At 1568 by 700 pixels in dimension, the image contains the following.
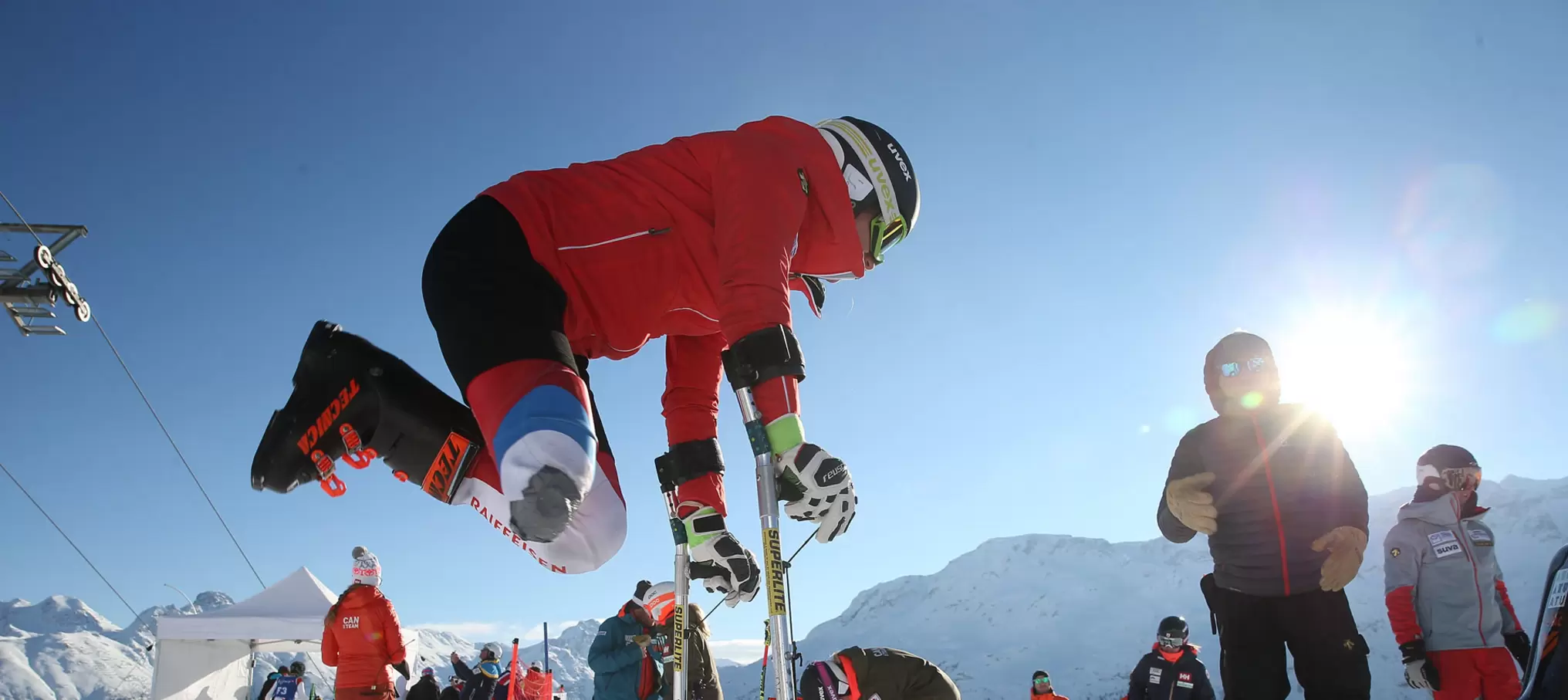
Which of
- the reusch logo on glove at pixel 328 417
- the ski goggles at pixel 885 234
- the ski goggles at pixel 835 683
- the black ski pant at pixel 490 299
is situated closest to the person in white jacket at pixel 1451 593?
the ski goggles at pixel 835 683

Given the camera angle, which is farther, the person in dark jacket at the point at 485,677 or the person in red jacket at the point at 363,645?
the person in dark jacket at the point at 485,677

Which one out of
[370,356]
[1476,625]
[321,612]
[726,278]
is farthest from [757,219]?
[321,612]

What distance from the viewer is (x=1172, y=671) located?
7.91 m

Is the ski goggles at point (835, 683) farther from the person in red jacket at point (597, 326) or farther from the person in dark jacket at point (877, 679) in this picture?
the person in red jacket at point (597, 326)

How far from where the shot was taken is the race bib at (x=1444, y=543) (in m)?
4.60

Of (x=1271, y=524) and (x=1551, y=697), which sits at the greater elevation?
(x=1271, y=524)

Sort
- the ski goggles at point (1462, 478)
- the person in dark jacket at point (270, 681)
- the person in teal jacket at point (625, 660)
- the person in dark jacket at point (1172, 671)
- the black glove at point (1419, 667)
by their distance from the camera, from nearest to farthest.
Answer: the black glove at point (1419, 667)
the ski goggles at point (1462, 478)
the person in teal jacket at point (625, 660)
the person in dark jacket at point (1172, 671)
the person in dark jacket at point (270, 681)

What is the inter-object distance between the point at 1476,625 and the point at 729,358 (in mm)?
4732

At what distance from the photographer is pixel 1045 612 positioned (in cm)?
19912

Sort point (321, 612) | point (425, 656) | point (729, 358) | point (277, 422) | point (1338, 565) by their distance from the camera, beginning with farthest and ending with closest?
point (425, 656) < point (321, 612) < point (1338, 565) < point (277, 422) < point (729, 358)

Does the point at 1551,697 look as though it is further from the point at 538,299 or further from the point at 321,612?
→ the point at 321,612

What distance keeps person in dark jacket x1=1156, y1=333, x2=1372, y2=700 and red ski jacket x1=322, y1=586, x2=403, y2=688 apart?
4971 millimetres

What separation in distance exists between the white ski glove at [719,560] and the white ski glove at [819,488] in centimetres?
52

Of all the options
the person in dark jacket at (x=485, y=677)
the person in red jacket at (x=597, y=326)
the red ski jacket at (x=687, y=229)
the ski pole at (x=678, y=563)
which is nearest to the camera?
the person in red jacket at (x=597, y=326)
